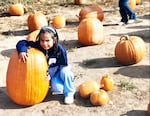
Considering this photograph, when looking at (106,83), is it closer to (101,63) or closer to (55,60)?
(55,60)

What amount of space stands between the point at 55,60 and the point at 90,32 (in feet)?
8.04

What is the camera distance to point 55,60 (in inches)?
213

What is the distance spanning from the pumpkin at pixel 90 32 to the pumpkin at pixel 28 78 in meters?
2.61

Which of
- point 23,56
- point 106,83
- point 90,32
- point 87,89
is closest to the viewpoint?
point 23,56

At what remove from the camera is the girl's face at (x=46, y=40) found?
16.9 ft

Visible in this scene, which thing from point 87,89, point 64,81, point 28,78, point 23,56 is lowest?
point 87,89

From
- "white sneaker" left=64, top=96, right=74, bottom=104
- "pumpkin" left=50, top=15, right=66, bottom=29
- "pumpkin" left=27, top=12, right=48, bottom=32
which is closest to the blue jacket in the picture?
"white sneaker" left=64, top=96, right=74, bottom=104

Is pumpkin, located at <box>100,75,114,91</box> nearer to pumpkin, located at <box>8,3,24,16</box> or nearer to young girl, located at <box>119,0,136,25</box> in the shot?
young girl, located at <box>119,0,136,25</box>

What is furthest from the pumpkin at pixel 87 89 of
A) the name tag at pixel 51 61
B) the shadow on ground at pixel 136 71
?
the shadow on ground at pixel 136 71

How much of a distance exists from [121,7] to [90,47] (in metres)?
2.14

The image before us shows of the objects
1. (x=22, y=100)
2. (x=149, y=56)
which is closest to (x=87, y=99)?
(x=22, y=100)

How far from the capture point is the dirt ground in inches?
208

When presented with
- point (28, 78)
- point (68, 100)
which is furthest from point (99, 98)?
point (28, 78)

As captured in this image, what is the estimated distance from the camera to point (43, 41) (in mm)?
5203
